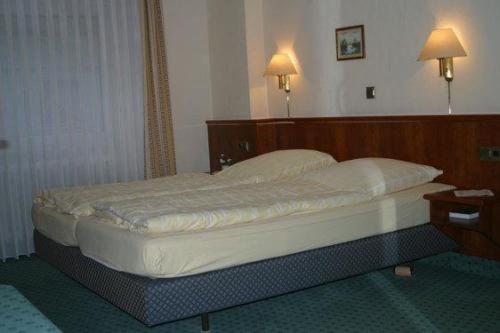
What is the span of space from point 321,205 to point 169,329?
3.35 feet

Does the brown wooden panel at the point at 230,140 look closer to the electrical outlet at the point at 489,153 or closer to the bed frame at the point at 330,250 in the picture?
the bed frame at the point at 330,250

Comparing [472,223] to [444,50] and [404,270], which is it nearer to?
[404,270]

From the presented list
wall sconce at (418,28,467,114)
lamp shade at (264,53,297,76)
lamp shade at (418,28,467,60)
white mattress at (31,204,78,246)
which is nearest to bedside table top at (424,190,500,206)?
wall sconce at (418,28,467,114)

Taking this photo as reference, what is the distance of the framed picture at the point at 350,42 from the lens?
441 centimetres

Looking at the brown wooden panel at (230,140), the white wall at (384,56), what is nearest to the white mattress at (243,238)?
the white wall at (384,56)

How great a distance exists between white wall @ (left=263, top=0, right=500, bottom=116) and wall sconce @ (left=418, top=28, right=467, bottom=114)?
64 millimetres

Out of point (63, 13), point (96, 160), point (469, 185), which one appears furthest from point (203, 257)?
point (63, 13)

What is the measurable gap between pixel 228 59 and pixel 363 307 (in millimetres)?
2905

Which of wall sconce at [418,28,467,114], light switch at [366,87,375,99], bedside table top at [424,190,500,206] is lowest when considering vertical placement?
bedside table top at [424,190,500,206]

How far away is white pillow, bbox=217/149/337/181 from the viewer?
4371mm

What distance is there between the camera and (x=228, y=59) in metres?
5.57

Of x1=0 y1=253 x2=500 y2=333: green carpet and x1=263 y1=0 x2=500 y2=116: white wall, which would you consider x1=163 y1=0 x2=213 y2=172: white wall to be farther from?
x1=0 y1=253 x2=500 y2=333: green carpet

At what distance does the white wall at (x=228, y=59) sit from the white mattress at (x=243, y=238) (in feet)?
6.83

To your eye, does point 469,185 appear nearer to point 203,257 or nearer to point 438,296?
point 438,296
